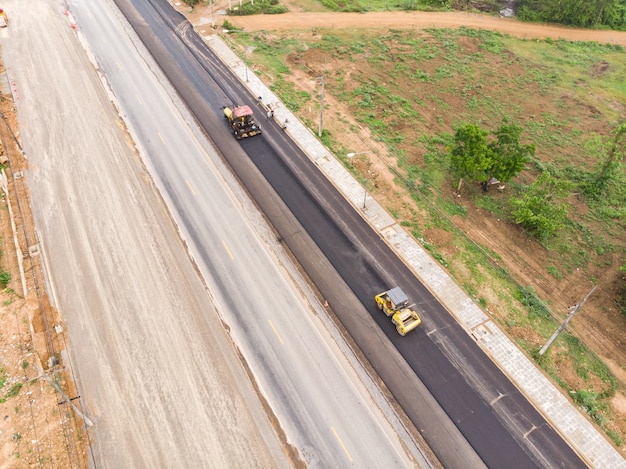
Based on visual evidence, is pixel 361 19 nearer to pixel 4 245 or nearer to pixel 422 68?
pixel 422 68

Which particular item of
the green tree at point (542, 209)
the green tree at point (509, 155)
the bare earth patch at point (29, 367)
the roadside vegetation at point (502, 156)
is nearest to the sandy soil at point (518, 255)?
the roadside vegetation at point (502, 156)

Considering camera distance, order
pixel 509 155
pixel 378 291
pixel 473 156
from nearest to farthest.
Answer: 1. pixel 378 291
2. pixel 473 156
3. pixel 509 155

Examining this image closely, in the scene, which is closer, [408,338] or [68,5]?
[408,338]

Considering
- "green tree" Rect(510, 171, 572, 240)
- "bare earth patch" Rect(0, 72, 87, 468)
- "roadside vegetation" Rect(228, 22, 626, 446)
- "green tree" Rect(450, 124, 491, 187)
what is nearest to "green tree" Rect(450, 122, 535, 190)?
"green tree" Rect(450, 124, 491, 187)

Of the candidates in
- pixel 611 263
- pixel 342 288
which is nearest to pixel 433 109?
pixel 611 263

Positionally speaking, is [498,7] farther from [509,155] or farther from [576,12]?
[509,155]

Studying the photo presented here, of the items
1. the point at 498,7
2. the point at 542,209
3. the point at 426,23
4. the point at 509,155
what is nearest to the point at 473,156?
the point at 509,155
